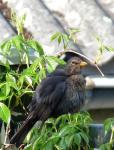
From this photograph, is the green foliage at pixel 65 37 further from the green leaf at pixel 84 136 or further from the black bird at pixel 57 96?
the green leaf at pixel 84 136

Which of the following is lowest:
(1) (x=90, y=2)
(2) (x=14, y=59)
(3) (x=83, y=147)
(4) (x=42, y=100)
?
(3) (x=83, y=147)

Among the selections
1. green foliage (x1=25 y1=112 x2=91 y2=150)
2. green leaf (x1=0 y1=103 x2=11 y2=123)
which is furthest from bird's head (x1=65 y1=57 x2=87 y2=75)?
green leaf (x1=0 y1=103 x2=11 y2=123)

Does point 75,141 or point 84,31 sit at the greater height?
point 84,31

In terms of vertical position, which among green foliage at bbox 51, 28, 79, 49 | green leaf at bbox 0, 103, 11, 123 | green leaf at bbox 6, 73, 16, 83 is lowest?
green leaf at bbox 0, 103, 11, 123

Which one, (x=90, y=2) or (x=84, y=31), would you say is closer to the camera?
(x=84, y=31)

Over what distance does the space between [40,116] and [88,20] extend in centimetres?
51

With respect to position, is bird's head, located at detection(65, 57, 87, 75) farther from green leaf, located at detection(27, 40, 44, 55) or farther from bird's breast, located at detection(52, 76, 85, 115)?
green leaf, located at detection(27, 40, 44, 55)

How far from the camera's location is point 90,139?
2.47 metres

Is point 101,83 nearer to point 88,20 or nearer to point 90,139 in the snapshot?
point 90,139

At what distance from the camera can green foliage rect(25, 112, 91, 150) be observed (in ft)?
7.57

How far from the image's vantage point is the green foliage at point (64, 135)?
231cm

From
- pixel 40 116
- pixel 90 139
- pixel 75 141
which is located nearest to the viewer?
pixel 75 141

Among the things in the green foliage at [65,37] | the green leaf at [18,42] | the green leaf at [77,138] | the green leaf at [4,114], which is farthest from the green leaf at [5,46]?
the green leaf at [77,138]

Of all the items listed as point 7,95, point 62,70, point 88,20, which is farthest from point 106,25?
point 7,95
